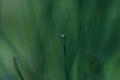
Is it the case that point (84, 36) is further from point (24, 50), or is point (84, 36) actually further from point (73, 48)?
point (24, 50)

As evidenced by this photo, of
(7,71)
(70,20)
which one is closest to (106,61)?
(70,20)

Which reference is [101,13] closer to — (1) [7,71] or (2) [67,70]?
(2) [67,70]

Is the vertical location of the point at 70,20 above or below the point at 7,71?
above

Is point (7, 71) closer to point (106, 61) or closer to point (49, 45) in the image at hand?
point (49, 45)

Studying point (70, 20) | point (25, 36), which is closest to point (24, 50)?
point (25, 36)

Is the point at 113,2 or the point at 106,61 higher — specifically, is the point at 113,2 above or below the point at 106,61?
above

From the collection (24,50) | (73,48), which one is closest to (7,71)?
(24,50)
